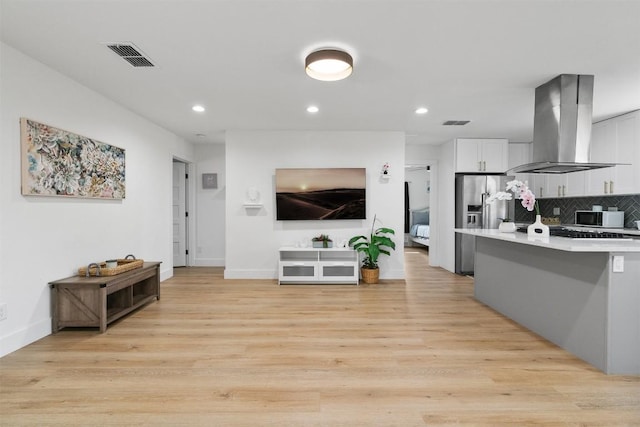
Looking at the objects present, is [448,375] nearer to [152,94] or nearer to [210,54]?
[210,54]

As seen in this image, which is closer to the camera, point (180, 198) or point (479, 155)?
point (479, 155)

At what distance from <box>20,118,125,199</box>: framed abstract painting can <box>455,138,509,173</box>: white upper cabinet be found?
5370 millimetres

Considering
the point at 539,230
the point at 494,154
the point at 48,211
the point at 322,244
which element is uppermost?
the point at 494,154

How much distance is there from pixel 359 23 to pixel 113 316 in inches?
136

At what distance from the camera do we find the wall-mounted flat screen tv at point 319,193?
5.13m

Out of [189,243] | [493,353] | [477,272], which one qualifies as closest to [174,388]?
[493,353]

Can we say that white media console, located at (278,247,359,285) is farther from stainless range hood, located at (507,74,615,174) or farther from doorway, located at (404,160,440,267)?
doorway, located at (404,160,440,267)

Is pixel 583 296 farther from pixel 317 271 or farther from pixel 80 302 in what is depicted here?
pixel 80 302

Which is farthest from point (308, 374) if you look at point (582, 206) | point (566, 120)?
point (582, 206)

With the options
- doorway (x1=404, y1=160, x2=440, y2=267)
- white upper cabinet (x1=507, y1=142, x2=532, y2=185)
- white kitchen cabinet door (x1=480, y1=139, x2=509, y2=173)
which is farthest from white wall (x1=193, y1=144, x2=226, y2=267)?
white upper cabinet (x1=507, y1=142, x2=532, y2=185)

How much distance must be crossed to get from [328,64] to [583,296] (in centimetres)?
273

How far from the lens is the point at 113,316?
313 cm

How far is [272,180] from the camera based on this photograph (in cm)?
523

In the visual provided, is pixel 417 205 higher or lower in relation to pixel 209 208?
higher
